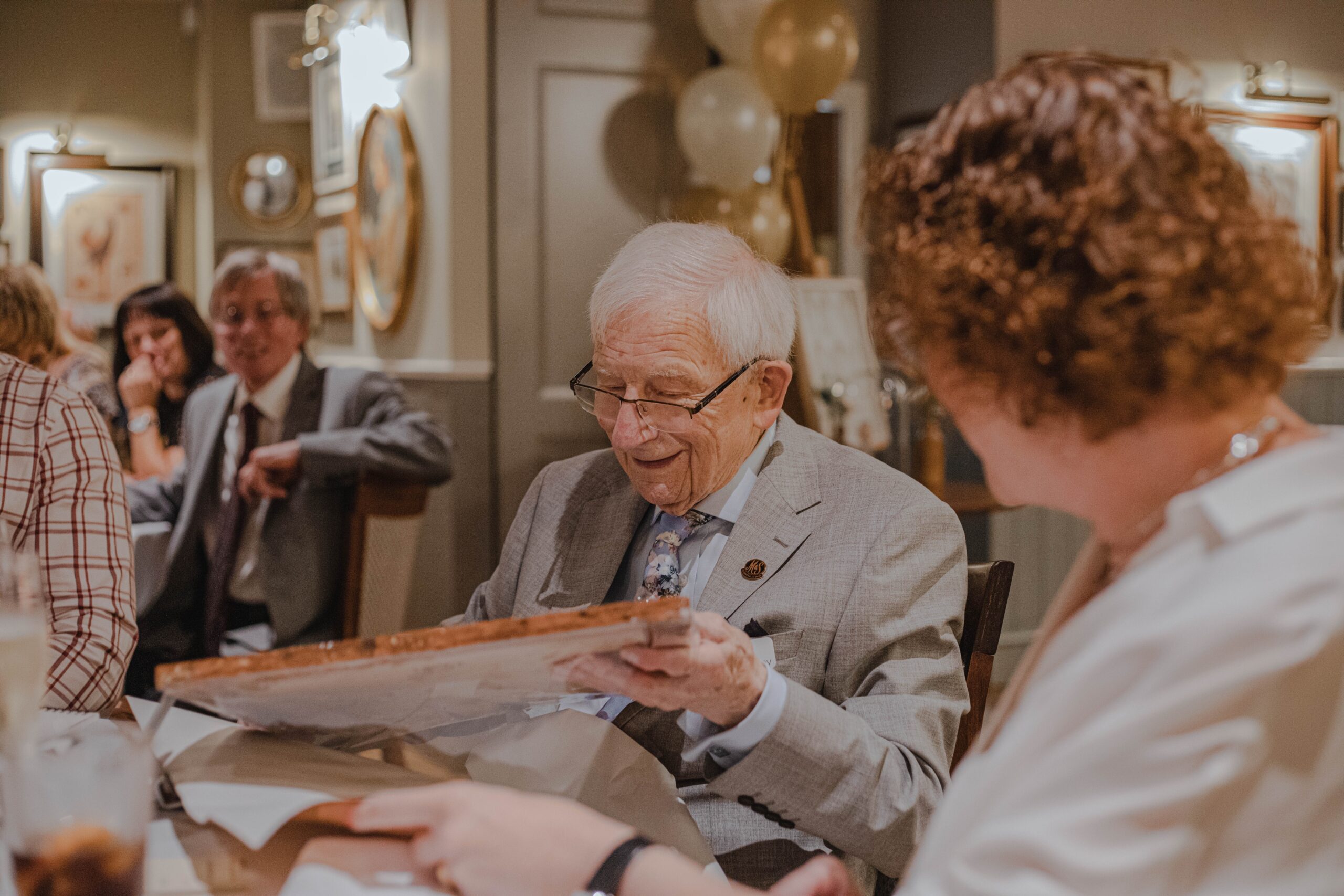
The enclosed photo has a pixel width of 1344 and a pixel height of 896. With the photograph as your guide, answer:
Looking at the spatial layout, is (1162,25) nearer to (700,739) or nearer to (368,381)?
(368,381)

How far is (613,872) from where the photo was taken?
2.68 ft

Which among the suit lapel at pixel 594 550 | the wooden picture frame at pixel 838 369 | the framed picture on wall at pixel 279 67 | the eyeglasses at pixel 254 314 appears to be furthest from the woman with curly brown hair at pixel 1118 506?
the framed picture on wall at pixel 279 67

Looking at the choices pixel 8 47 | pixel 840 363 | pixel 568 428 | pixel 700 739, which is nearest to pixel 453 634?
pixel 700 739

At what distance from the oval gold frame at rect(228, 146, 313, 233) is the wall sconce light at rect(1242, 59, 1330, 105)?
16.4 ft

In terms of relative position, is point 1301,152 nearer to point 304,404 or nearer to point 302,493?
point 304,404

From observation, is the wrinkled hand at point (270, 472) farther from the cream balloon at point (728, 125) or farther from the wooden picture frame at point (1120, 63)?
the wooden picture frame at point (1120, 63)

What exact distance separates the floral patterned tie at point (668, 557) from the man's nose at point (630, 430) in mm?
132

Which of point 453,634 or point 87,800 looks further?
point 453,634

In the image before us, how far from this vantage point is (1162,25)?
5.08 metres

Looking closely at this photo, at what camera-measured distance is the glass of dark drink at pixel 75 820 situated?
714 mm

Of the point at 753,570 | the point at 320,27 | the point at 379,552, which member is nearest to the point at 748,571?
the point at 753,570

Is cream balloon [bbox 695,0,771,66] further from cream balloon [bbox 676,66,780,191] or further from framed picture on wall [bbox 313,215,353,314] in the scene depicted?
framed picture on wall [bbox 313,215,353,314]

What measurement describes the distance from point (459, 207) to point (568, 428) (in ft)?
3.32

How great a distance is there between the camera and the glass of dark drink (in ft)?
2.34
